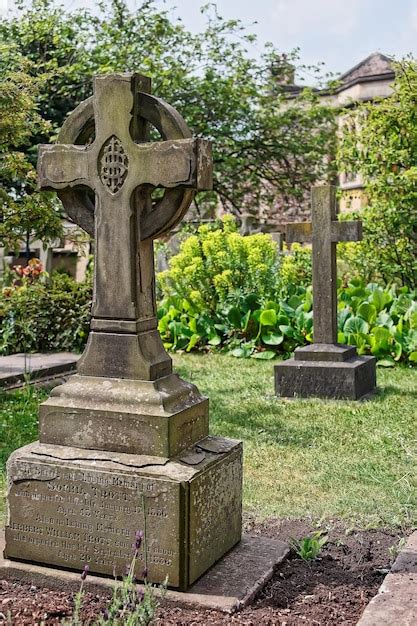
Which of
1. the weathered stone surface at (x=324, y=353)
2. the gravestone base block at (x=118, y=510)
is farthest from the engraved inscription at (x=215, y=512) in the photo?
the weathered stone surface at (x=324, y=353)

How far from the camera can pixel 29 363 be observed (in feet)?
27.3

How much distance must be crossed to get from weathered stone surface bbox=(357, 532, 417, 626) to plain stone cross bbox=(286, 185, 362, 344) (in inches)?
185

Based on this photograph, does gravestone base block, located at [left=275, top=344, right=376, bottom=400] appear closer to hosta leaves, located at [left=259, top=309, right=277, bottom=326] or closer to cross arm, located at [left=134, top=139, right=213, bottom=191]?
hosta leaves, located at [left=259, top=309, right=277, bottom=326]

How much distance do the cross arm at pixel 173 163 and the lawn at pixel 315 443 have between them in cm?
188

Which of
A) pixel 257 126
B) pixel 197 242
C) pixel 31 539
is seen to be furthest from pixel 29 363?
pixel 257 126

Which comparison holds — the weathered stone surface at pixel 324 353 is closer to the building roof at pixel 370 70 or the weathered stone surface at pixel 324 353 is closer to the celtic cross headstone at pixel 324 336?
the celtic cross headstone at pixel 324 336

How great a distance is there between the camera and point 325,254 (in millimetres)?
7973

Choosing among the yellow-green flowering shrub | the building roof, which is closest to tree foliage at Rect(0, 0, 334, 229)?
the yellow-green flowering shrub

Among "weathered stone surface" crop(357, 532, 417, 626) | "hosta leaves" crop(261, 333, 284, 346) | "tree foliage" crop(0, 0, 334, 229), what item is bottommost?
"weathered stone surface" crop(357, 532, 417, 626)

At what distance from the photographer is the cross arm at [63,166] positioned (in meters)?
3.46

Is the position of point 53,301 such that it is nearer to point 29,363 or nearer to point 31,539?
point 29,363

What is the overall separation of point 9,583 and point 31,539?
188 millimetres

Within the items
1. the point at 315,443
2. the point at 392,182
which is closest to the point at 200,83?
the point at 392,182

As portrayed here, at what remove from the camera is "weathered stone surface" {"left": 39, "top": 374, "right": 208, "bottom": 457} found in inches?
129
